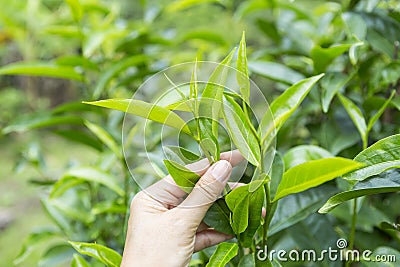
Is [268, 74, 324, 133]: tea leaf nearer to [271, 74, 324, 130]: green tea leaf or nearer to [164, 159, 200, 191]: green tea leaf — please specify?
[271, 74, 324, 130]: green tea leaf

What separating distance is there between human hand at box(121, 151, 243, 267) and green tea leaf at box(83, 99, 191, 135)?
0.05 meters

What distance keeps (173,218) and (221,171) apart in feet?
0.26

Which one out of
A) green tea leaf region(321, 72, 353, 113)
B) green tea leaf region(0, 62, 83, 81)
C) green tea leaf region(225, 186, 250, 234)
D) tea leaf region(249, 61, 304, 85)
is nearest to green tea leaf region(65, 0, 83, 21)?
green tea leaf region(0, 62, 83, 81)

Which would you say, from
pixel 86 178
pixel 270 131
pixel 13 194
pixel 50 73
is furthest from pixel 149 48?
pixel 13 194

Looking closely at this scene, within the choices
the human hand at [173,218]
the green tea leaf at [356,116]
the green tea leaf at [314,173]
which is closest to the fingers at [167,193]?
the human hand at [173,218]

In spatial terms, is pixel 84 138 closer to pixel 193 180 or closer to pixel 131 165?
pixel 131 165

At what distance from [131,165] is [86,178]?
0.22 metres

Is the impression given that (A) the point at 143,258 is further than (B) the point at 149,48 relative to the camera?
No

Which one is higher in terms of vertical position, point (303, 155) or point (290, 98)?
point (290, 98)

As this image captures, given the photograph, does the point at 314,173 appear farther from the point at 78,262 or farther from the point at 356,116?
the point at 78,262

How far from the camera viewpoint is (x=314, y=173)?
49 centimetres

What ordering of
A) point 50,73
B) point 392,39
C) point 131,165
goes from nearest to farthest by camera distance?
point 131,165, point 392,39, point 50,73

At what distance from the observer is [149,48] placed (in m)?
1.15

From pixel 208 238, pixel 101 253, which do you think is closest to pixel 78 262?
pixel 101 253
